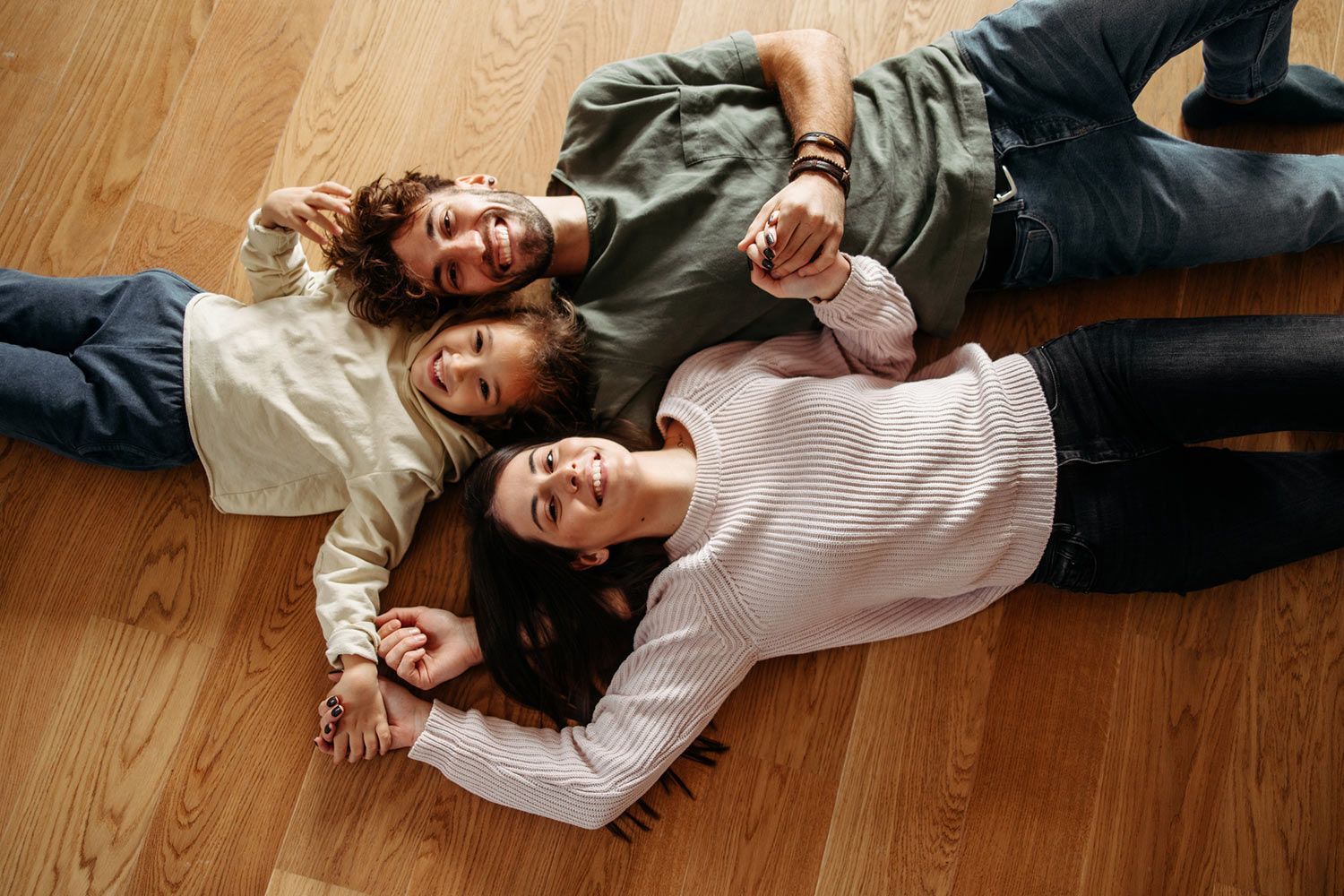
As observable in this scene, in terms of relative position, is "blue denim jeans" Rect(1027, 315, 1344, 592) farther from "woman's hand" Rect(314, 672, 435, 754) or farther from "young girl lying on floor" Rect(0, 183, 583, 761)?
"woman's hand" Rect(314, 672, 435, 754)

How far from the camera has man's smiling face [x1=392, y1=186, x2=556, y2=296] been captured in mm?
1361

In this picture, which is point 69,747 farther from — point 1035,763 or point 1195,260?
point 1195,260

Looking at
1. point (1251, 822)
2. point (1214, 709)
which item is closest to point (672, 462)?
point (1214, 709)

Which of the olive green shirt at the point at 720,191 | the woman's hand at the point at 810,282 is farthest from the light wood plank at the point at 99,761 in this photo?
the woman's hand at the point at 810,282

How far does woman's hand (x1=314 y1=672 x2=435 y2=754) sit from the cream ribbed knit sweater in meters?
0.06

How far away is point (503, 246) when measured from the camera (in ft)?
4.45

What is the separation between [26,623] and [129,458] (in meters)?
0.35

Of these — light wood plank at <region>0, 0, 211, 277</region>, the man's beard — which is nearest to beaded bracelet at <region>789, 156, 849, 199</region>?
the man's beard

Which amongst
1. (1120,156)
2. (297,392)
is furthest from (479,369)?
(1120,156)

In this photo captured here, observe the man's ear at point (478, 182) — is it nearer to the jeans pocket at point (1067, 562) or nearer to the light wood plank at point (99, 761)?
the light wood plank at point (99, 761)

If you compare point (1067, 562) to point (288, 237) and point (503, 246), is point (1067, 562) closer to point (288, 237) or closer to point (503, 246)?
point (503, 246)

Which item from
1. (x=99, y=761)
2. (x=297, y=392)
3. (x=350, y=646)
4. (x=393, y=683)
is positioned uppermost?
(x=297, y=392)

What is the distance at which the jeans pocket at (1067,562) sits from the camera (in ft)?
4.44

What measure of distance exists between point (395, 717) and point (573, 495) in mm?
536
